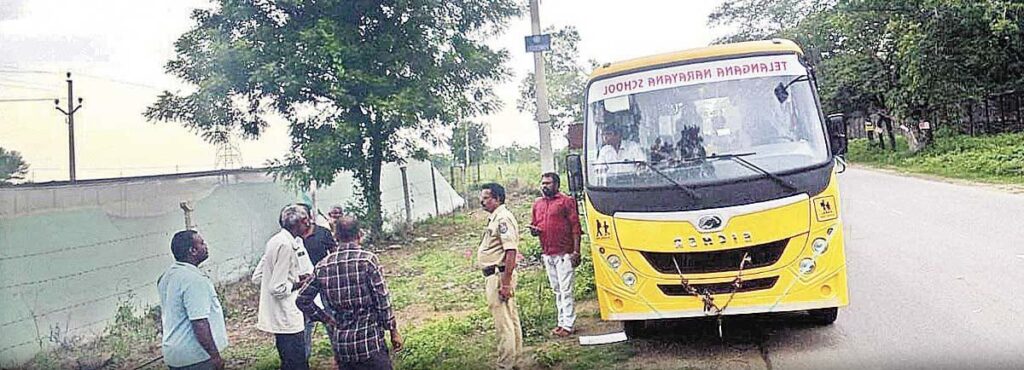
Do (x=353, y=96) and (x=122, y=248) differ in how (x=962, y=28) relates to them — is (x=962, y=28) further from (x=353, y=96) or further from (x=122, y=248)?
(x=122, y=248)

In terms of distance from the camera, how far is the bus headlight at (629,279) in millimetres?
5016

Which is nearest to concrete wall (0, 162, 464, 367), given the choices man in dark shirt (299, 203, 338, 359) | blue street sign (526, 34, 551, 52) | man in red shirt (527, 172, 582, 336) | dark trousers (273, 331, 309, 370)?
man in dark shirt (299, 203, 338, 359)

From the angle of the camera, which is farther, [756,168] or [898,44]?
[898,44]

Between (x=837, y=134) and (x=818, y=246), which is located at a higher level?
(x=837, y=134)

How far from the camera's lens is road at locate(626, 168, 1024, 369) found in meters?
5.04

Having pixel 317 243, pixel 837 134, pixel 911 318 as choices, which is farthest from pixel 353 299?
pixel 911 318

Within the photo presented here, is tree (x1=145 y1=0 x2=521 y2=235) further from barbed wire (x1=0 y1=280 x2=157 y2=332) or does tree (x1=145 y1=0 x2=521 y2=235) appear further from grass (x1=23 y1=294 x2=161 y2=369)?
grass (x1=23 y1=294 x2=161 y2=369)

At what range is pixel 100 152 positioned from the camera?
6.09 meters

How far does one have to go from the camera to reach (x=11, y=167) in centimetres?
555

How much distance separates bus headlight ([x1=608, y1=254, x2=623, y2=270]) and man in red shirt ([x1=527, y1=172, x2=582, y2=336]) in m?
0.51

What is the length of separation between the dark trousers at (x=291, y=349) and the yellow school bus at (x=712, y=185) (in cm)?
178

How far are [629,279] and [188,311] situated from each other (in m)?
2.42

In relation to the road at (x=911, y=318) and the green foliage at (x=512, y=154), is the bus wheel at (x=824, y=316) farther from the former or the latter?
the green foliage at (x=512, y=154)

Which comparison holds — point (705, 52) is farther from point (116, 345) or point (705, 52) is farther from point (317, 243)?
point (116, 345)
